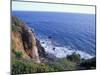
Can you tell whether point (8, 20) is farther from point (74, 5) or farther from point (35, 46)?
point (74, 5)

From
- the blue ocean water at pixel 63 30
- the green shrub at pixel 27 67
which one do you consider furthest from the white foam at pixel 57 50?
the green shrub at pixel 27 67

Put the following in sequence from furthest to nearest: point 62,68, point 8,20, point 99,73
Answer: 1. point 99,73
2. point 62,68
3. point 8,20

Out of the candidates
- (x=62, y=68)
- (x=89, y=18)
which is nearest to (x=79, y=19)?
(x=89, y=18)

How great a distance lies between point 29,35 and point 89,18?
0.77 metres

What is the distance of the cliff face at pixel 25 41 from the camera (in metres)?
2.41

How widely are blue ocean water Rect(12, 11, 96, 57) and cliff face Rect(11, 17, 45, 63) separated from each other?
0.06 m

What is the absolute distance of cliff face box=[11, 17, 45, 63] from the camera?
241 cm

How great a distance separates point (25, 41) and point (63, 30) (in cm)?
46

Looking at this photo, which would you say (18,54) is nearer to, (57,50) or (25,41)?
(25,41)

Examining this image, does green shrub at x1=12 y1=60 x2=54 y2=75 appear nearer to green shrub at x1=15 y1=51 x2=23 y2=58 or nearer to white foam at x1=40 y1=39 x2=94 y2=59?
green shrub at x1=15 y1=51 x2=23 y2=58

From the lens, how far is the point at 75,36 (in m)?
2.67

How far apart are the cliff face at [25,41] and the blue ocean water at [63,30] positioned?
0.06 metres

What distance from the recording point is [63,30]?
103 inches

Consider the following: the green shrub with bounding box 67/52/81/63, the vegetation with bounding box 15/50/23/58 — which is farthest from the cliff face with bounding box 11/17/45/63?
the green shrub with bounding box 67/52/81/63
